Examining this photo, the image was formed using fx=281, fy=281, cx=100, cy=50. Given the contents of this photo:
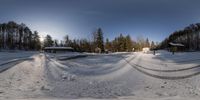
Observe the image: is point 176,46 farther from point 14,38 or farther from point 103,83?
point 14,38

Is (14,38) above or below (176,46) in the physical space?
above

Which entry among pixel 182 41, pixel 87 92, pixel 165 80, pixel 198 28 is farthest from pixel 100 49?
pixel 87 92

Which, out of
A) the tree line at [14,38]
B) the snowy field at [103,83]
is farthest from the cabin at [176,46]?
the tree line at [14,38]

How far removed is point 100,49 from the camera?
3925 cm

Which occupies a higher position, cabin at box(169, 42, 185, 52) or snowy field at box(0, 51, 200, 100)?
cabin at box(169, 42, 185, 52)

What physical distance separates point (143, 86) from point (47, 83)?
4.95 meters

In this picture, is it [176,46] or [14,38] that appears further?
[14,38]

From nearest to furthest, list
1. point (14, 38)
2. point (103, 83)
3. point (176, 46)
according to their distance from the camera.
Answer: point (103, 83) → point (176, 46) → point (14, 38)

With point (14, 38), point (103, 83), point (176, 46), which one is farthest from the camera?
point (14, 38)

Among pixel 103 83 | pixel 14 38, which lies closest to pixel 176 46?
pixel 103 83

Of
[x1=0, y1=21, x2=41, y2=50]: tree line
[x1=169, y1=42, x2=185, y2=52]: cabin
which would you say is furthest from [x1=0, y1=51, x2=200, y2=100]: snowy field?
[x1=0, y1=21, x2=41, y2=50]: tree line

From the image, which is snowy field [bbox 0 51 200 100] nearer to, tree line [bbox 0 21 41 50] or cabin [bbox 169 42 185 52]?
cabin [bbox 169 42 185 52]

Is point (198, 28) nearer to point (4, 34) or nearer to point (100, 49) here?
point (100, 49)

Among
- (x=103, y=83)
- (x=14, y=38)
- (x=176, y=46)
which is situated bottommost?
(x=103, y=83)
